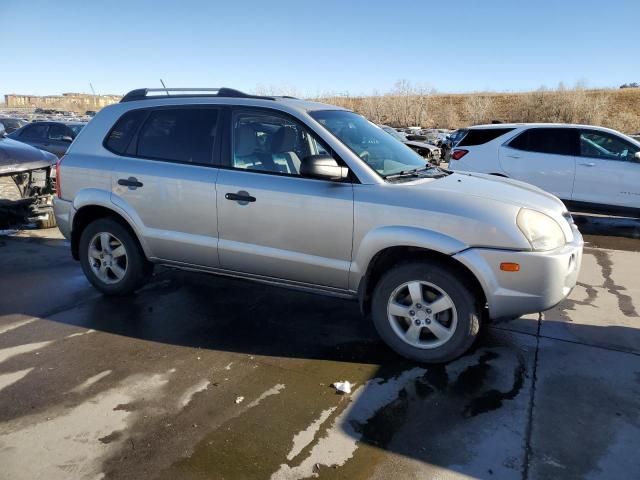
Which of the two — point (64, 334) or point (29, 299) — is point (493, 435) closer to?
point (64, 334)

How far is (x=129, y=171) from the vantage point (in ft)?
14.7

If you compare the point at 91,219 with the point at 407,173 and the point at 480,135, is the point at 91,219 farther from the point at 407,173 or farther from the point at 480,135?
the point at 480,135

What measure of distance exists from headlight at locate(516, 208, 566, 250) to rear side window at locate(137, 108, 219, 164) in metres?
2.49

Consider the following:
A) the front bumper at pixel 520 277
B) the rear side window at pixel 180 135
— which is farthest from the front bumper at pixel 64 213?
the front bumper at pixel 520 277

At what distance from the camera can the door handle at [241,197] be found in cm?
397

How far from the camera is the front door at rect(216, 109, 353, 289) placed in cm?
374

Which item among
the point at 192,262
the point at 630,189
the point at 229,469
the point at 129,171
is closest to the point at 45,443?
the point at 229,469

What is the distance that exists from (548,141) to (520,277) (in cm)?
657

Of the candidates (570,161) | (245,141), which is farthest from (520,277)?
(570,161)

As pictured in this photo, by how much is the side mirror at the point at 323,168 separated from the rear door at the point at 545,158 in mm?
6359

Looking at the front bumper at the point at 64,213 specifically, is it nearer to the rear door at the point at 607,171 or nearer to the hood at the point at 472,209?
the hood at the point at 472,209

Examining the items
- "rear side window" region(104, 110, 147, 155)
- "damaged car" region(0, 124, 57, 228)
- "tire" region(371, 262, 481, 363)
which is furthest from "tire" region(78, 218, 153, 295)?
"damaged car" region(0, 124, 57, 228)

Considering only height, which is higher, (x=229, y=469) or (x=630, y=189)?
(x=630, y=189)

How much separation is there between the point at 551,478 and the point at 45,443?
104 inches
